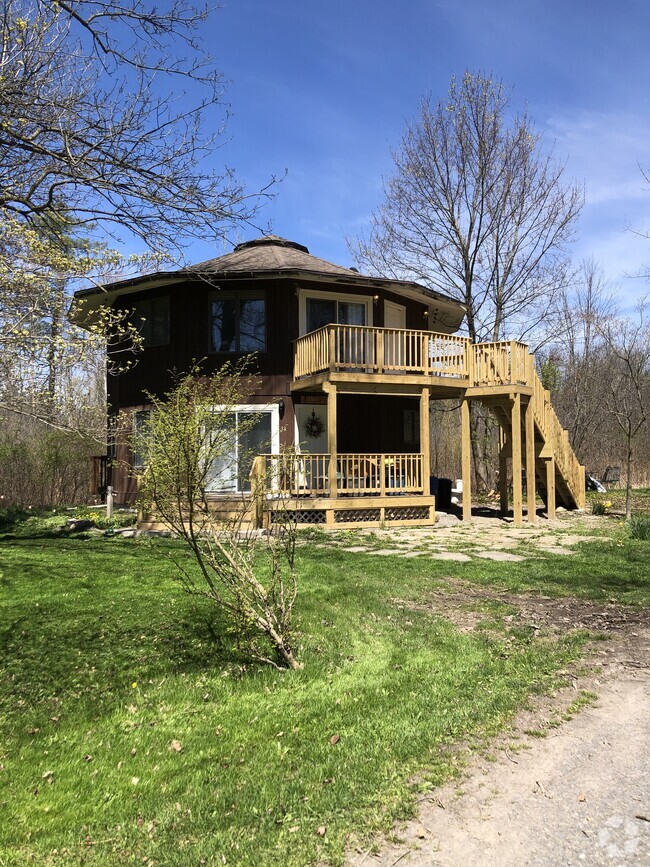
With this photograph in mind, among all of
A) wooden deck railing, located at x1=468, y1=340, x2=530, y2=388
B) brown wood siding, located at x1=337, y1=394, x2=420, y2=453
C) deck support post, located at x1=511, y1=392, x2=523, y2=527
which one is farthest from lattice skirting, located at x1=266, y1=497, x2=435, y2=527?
wooden deck railing, located at x1=468, y1=340, x2=530, y2=388

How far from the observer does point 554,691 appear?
3787mm

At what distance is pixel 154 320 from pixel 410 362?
682cm

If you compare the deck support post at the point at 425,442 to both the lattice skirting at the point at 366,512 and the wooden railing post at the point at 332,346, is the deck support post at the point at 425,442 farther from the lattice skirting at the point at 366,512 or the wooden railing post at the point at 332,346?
the wooden railing post at the point at 332,346

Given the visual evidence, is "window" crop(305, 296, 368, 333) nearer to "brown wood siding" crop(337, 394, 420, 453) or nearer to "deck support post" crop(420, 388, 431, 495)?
"brown wood siding" crop(337, 394, 420, 453)

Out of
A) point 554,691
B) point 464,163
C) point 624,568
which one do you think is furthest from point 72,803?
point 464,163

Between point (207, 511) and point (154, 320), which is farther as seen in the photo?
point (154, 320)

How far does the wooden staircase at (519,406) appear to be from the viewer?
13.6 m

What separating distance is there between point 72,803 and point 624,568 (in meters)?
7.10

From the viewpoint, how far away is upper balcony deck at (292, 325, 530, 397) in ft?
42.0

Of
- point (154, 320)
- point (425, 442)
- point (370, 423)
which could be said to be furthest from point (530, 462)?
point (154, 320)

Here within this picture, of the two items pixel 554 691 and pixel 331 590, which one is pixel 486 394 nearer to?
pixel 331 590

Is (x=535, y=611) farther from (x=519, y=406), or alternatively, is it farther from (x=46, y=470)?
(x=46, y=470)

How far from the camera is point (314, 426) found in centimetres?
1447

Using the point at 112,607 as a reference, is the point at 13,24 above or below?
above
